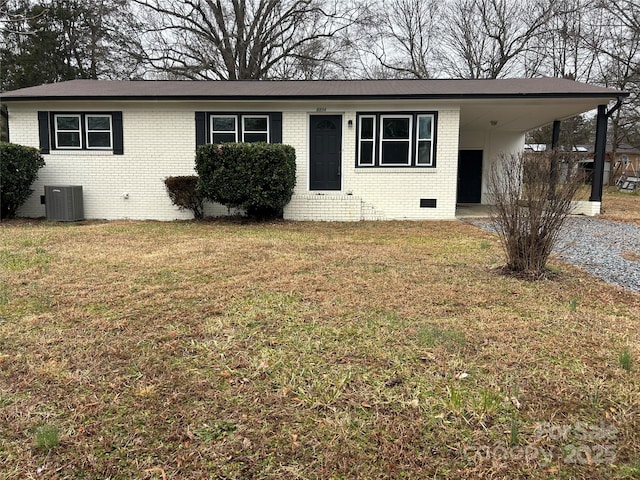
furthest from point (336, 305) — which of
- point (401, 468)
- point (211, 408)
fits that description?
point (401, 468)

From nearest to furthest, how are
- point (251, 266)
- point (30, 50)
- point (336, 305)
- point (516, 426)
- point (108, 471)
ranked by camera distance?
point (108, 471) < point (516, 426) < point (336, 305) < point (251, 266) < point (30, 50)

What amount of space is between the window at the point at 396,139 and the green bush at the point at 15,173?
26.3 feet

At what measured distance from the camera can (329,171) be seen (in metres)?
11.5

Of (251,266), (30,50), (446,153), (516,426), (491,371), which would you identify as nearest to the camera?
(516,426)

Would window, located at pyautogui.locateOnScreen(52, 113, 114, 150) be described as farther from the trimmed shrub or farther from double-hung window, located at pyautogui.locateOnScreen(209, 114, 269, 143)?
double-hung window, located at pyautogui.locateOnScreen(209, 114, 269, 143)

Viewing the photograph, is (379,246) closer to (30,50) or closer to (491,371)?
(491,371)

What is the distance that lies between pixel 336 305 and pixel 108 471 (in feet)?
8.05

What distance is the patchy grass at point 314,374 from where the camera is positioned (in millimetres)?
2049

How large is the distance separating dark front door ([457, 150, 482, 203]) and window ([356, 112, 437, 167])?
5.29 metres

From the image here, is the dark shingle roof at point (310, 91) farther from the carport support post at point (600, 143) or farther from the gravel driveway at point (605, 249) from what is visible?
the gravel driveway at point (605, 249)

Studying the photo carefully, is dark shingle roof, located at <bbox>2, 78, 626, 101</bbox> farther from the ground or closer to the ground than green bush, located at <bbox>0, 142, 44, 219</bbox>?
farther from the ground

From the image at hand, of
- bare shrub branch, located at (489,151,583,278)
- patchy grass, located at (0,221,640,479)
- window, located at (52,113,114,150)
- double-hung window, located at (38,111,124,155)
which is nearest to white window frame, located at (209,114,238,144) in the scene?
double-hung window, located at (38,111,124,155)

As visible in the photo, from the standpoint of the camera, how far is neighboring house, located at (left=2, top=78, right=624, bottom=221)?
440 inches

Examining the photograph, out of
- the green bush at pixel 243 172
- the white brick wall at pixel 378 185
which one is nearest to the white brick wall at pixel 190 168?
the white brick wall at pixel 378 185
